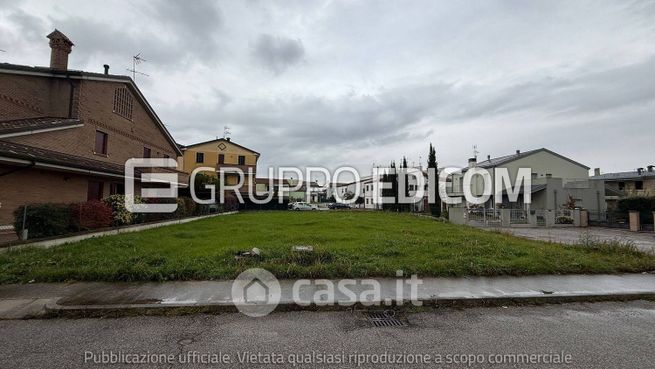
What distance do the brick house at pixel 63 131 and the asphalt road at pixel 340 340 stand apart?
8.91 meters

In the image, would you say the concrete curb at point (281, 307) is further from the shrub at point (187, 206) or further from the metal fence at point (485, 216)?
the metal fence at point (485, 216)

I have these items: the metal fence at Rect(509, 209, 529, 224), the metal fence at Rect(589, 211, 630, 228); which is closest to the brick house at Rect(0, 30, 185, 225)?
the metal fence at Rect(509, 209, 529, 224)

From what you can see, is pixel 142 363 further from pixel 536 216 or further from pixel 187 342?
pixel 536 216

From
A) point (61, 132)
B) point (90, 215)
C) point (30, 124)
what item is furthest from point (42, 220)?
point (61, 132)

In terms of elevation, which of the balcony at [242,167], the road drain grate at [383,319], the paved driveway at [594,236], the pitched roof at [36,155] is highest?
the balcony at [242,167]

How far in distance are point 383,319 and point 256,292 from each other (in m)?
2.19

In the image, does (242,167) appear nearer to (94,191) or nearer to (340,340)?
(94,191)

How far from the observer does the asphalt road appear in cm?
328

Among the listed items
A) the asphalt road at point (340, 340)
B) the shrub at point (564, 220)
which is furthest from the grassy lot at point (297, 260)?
the shrub at point (564, 220)

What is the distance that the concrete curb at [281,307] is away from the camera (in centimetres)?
447

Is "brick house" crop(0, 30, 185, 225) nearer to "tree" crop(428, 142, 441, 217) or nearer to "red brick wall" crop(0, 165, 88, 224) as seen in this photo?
"red brick wall" crop(0, 165, 88, 224)

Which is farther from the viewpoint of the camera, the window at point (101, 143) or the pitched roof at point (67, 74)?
the window at point (101, 143)

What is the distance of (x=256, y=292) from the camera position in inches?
206

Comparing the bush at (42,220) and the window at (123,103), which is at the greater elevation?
the window at (123,103)
